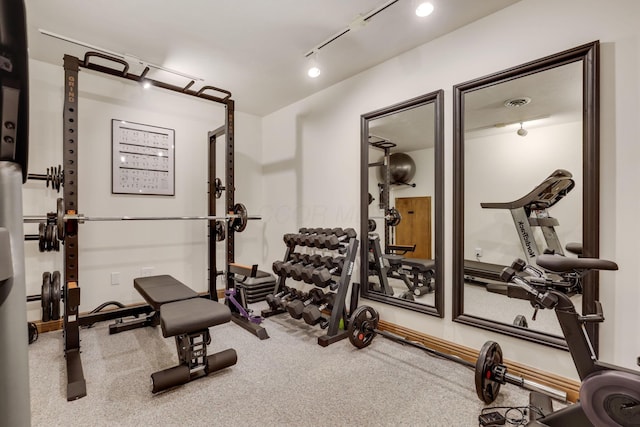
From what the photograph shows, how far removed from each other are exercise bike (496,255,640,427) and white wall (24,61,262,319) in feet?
11.1

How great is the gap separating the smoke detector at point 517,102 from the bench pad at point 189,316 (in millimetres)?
2390

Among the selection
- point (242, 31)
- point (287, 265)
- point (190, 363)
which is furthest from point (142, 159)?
point (190, 363)

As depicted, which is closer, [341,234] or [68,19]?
[68,19]

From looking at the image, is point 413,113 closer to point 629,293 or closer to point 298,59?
point 298,59

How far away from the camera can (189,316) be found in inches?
75.7

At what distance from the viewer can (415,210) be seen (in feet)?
9.11

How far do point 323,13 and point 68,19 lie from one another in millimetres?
1839

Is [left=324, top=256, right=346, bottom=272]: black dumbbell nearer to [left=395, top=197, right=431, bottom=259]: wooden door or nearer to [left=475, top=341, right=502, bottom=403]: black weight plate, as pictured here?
[left=395, top=197, right=431, bottom=259]: wooden door

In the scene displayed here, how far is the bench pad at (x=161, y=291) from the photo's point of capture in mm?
2225

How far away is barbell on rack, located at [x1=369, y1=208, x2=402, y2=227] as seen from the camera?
2.92 metres

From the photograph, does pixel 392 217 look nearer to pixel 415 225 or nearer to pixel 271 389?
pixel 415 225

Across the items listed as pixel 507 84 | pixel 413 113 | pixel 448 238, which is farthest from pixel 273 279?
pixel 507 84

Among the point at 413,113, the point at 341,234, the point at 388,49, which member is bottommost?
the point at 341,234

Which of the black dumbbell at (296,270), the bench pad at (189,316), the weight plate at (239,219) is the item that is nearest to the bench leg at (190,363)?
the bench pad at (189,316)
